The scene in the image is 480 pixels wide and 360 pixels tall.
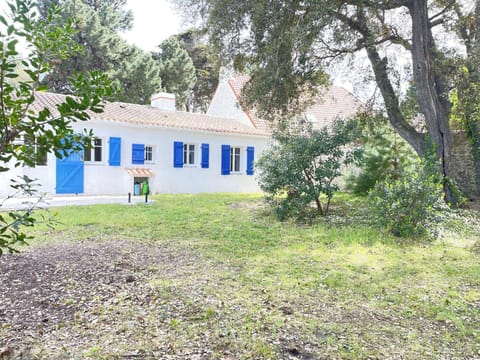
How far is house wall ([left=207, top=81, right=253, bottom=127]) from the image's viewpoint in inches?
776

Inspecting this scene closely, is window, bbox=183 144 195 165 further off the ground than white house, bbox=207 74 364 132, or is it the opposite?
white house, bbox=207 74 364 132

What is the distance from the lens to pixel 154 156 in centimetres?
1552

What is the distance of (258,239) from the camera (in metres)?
6.76

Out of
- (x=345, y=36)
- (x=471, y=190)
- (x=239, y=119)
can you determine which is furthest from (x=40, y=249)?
(x=239, y=119)

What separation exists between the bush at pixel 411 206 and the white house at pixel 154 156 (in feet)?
29.8

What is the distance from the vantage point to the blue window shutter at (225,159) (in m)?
17.2

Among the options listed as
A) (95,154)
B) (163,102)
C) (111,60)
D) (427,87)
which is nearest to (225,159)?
(163,102)

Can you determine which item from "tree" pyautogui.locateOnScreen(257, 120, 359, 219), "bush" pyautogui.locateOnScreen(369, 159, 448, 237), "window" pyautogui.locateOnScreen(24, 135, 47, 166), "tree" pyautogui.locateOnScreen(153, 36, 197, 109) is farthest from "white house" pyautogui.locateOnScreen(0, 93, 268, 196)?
"window" pyautogui.locateOnScreen(24, 135, 47, 166)

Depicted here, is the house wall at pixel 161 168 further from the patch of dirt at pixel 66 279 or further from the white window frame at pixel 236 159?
the patch of dirt at pixel 66 279

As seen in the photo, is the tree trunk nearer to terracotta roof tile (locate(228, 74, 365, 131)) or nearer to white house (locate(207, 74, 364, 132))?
terracotta roof tile (locate(228, 74, 365, 131))

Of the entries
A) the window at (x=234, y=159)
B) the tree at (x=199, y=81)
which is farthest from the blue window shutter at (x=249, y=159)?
the tree at (x=199, y=81)

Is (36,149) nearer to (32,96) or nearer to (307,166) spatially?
(32,96)

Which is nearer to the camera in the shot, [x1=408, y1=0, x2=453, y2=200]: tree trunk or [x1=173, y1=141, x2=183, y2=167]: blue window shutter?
[x1=408, y1=0, x2=453, y2=200]: tree trunk

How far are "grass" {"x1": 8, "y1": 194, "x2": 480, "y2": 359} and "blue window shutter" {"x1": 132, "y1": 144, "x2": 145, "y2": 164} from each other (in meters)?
7.50
